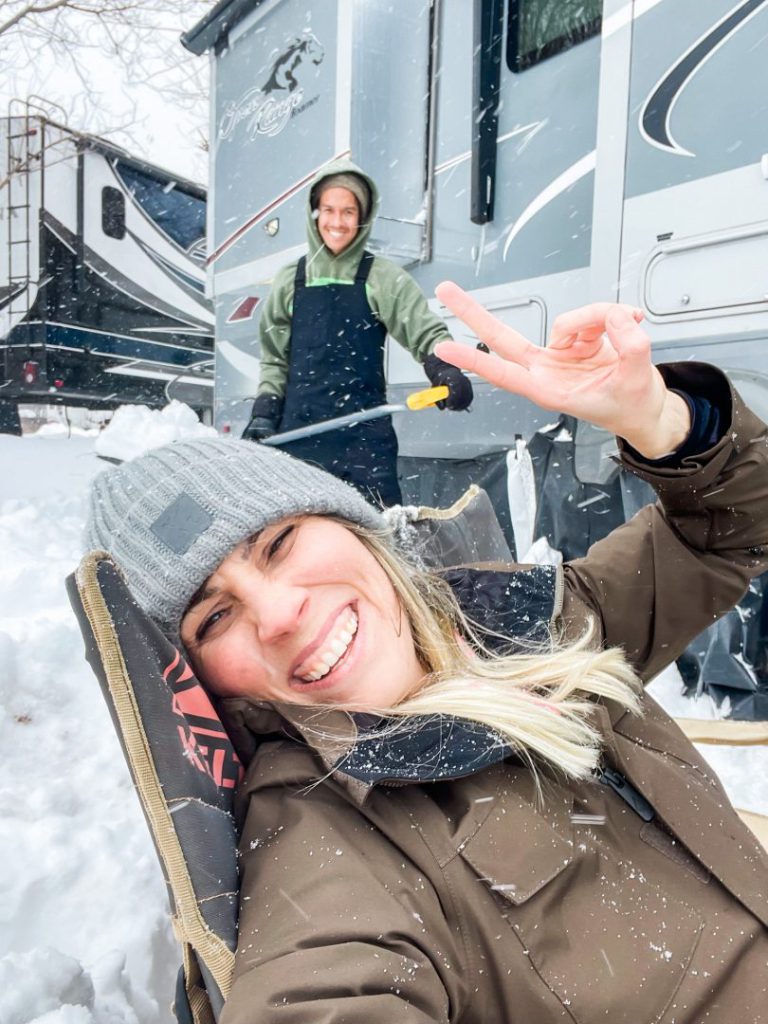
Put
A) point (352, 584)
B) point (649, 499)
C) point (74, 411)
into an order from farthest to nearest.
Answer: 1. point (74, 411)
2. point (649, 499)
3. point (352, 584)

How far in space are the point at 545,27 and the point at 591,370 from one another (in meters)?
3.06

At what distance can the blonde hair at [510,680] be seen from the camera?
1.19 meters

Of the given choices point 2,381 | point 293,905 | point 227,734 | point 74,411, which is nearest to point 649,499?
point 227,734

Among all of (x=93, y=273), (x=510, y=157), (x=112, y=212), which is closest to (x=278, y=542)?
(x=510, y=157)

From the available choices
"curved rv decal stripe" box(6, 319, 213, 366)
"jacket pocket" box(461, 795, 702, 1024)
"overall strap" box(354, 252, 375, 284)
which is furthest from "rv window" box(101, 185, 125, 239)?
"jacket pocket" box(461, 795, 702, 1024)

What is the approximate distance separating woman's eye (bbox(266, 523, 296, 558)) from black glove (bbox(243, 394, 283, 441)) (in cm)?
253

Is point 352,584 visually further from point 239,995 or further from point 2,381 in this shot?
point 2,381

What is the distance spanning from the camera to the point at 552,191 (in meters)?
3.65

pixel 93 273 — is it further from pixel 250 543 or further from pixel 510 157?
pixel 250 543

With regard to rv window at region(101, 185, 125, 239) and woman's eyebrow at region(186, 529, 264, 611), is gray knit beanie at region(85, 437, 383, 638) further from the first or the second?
rv window at region(101, 185, 125, 239)

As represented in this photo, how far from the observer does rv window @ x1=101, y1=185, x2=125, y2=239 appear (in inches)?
361

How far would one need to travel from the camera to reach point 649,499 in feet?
10.2

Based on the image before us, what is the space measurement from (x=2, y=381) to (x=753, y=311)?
27.7 ft

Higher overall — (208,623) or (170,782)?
(208,623)
